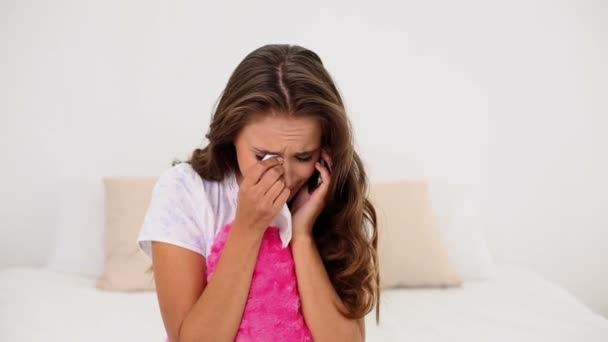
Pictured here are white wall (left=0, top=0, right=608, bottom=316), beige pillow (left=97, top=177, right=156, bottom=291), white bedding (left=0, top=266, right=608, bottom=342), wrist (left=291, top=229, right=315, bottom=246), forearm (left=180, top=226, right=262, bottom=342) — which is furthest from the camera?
white wall (left=0, top=0, right=608, bottom=316)

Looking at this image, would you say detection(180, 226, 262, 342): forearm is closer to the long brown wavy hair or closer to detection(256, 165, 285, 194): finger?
detection(256, 165, 285, 194): finger

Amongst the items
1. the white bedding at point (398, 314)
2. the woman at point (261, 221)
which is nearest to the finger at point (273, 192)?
the woman at point (261, 221)

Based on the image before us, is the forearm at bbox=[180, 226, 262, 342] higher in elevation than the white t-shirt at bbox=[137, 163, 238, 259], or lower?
lower

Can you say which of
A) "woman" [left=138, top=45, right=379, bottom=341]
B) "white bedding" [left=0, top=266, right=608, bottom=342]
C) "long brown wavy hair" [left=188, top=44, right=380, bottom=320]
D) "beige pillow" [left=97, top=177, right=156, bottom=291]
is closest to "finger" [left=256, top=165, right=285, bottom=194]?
"woman" [left=138, top=45, right=379, bottom=341]

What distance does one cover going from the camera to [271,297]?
51.0 inches

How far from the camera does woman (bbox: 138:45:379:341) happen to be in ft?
4.17

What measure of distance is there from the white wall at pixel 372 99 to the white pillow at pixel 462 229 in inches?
8.6

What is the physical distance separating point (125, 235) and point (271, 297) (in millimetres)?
1250

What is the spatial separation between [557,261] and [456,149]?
70 cm

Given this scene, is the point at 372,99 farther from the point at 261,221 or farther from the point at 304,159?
the point at 261,221

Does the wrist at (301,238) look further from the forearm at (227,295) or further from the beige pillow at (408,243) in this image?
the beige pillow at (408,243)

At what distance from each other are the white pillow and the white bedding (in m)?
0.09

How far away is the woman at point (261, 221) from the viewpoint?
1271 mm

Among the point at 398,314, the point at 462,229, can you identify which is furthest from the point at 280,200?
the point at 462,229
